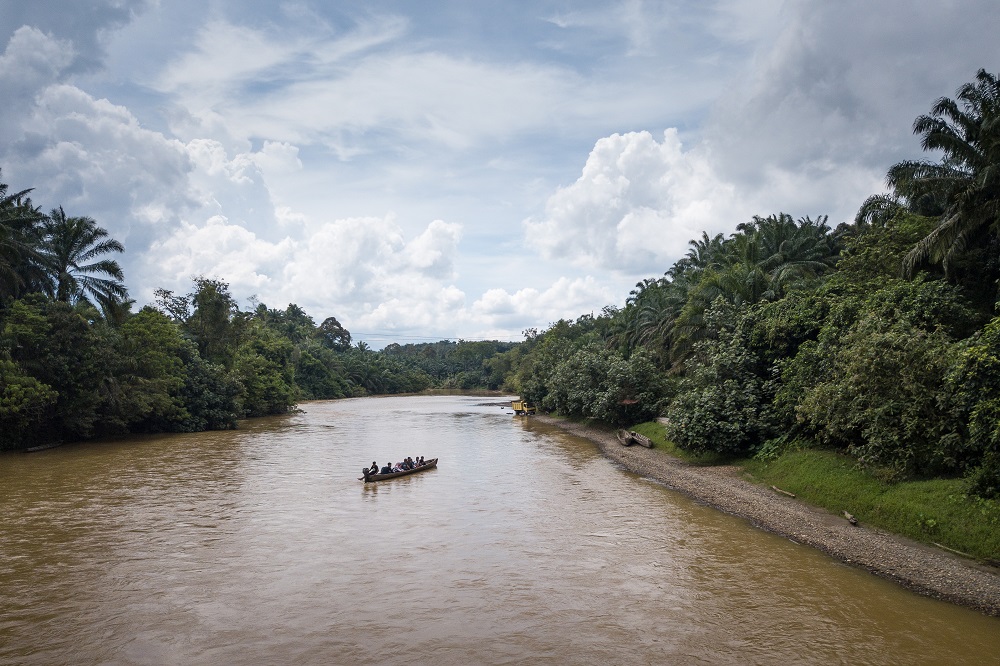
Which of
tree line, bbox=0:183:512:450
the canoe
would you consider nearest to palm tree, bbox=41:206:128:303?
tree line, bbox=0:183:512:450

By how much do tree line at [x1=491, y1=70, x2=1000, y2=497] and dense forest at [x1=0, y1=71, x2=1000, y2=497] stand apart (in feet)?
0.21

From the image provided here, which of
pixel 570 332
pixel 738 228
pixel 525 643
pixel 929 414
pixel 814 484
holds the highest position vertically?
pixel 738 228

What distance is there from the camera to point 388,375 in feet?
377

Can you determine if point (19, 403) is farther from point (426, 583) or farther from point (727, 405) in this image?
point (727, 405)

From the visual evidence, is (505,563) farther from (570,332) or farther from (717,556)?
(570,332)

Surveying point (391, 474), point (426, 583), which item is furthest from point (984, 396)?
point (391, 474)

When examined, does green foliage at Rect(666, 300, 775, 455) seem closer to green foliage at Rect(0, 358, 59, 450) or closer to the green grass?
the green grass

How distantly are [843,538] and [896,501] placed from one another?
151 centimetres

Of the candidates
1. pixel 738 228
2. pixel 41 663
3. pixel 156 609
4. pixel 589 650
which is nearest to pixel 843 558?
pixel 589 650

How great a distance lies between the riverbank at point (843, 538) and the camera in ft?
37.1

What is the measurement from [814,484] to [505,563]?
9516 millimetres

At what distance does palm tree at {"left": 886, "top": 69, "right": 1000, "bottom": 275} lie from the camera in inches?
744

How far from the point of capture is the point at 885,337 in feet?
49.7

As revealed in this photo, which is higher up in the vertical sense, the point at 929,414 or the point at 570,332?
the point at 570,332
